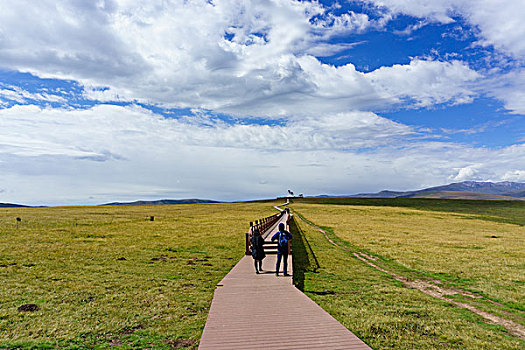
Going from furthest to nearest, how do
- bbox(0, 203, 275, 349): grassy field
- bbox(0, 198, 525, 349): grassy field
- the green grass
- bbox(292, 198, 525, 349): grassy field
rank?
the green grass → bbox(292, 198, 525, 349): grassy field → bbox(0, 198, 525, 349): grassy field → bbox(0, 203, 275, 349): grassy field

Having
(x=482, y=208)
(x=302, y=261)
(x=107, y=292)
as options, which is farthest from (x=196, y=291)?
(x=482, y=208)

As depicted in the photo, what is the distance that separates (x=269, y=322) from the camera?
9289 mm

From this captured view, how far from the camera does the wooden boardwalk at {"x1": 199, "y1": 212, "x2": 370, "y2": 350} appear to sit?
789 centimetres

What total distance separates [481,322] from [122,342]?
12.3 m

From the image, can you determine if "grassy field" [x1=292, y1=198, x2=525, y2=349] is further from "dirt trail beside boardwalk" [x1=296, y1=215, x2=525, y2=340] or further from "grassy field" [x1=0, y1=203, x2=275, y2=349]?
"grassy field" [x1=0, y1=203, x2=275, y2=349]

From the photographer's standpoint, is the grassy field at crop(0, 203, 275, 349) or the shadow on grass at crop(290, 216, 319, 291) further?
the shadow on grass at crop(290, 216, 319, 291)

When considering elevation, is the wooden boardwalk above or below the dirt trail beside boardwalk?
above

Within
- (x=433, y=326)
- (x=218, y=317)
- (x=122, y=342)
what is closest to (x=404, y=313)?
(x=433, y=326)

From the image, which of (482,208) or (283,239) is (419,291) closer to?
(283,239)

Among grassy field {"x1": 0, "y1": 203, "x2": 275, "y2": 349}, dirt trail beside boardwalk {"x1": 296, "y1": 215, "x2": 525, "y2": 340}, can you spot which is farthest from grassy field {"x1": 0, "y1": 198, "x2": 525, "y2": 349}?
dirt trail beside boardwalk {"x1": 296, "y1": 215, "x2": 525, "y2": 340}

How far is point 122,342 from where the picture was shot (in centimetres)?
922

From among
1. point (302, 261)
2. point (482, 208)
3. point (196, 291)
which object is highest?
point (482, 208)

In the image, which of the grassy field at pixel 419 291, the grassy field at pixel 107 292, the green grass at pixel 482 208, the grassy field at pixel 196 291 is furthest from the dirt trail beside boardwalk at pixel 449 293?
the green grass at pixel 482 208

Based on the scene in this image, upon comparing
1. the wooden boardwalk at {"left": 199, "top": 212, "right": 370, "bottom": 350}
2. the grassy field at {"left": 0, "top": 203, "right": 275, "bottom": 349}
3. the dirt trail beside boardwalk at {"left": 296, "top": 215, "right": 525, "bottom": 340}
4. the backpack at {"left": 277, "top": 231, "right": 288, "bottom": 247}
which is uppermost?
the backpack at {"left": 277, "top": 231, "right": 288, "bottom": 247}
